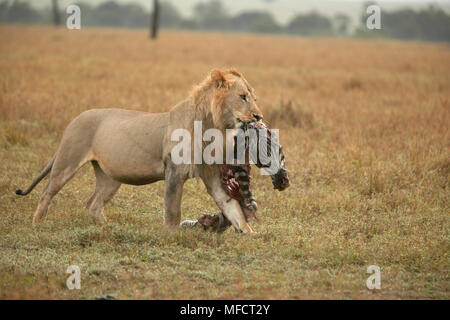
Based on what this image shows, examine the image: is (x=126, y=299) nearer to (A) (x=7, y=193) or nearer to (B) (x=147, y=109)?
(A) (x=7, y=193)

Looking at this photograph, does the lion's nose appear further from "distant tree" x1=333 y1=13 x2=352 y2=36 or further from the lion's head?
"distant tree" x1=333 y1=13 x2=352 y2=36

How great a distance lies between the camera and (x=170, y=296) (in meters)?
4.34

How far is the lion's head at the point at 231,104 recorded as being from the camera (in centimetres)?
524

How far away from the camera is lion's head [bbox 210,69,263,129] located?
5242mm

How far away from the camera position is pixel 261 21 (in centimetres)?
7419

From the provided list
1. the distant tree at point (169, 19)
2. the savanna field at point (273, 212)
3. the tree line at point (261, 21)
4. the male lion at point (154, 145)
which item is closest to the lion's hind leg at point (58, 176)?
the male lion at point (154, 145)

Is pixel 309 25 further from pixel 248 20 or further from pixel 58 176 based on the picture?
pixel 58 176

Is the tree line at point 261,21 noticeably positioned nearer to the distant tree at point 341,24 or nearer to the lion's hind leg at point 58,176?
the distant tree at point 341,24

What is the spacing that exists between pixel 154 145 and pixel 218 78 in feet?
2.73

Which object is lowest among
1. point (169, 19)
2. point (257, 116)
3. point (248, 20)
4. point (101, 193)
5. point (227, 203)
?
point (101, 193)

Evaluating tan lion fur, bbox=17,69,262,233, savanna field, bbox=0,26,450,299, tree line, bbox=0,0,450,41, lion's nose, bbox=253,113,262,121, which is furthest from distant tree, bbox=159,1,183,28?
lion's nose, bbox=253,113,262,121

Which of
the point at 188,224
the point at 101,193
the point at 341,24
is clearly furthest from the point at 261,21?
the point at 188,224
